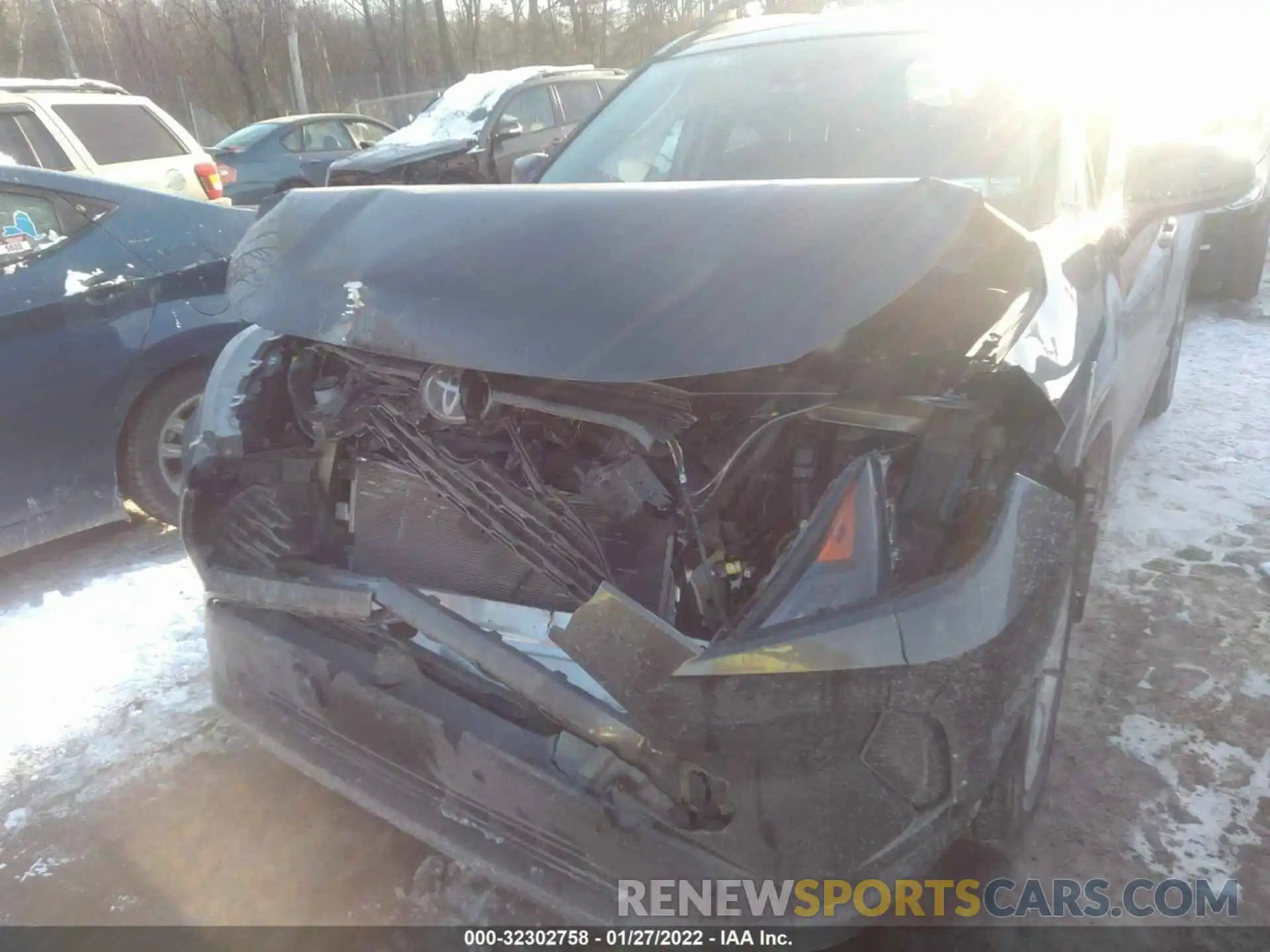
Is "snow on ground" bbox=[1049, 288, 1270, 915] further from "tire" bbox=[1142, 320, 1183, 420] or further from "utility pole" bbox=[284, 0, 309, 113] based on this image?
"utility pole" bbox=[284, 0, 309, 113]

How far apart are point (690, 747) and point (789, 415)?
0.67 metres

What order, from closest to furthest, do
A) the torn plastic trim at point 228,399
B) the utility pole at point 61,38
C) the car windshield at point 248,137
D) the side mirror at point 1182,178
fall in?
the torn plastic trim at point 228,399 < the side mirror at point 1182,178 < the car windshield at point 248,137 < the utility pole at point 61,38

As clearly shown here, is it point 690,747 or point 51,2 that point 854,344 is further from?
point 51,2

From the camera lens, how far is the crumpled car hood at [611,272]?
5.28 feet

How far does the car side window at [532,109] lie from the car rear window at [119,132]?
3589mm

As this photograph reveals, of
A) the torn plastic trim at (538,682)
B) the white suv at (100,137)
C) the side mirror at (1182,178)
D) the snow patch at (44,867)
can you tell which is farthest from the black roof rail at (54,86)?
the side mirror at (1182,178)

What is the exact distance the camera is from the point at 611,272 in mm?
1758

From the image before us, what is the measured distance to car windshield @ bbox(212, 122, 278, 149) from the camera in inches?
479

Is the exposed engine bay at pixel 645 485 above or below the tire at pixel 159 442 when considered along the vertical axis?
above

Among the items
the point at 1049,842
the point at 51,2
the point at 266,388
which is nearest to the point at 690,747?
the point at 1049,842

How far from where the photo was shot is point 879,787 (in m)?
1.54

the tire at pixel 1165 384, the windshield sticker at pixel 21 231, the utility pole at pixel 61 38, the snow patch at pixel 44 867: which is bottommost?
the snow patch at pixel 44 867

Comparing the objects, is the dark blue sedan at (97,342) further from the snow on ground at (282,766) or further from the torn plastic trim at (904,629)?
the torn plastic trim at (904,629)

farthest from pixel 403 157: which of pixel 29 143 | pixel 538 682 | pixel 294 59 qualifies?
pixel 294 59
